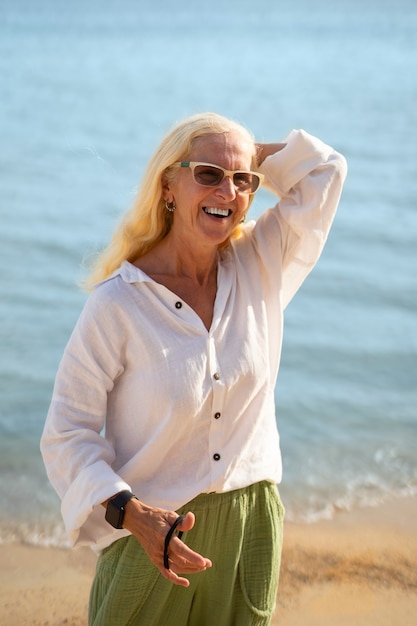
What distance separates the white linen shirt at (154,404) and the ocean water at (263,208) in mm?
373

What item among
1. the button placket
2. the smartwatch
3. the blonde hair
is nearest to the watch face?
the smartwatch

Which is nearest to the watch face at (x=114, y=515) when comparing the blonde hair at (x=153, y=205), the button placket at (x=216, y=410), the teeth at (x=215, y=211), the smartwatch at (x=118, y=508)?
the smartwatch at (x=118, y=508)

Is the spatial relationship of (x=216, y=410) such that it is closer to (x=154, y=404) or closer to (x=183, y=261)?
(x=154, y=404)

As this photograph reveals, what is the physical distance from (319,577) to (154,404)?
5.54 ft

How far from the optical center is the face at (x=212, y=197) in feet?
7.72

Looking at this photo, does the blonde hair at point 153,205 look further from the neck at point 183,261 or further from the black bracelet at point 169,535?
the black bracelet at point 169,535

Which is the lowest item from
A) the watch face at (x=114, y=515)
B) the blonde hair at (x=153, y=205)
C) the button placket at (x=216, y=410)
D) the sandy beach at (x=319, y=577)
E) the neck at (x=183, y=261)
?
the sandy beach at (x=319, y=577)

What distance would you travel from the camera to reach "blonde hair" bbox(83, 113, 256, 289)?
2363mm

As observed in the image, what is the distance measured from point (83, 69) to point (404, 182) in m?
11.1

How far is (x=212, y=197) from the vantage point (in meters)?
2.36

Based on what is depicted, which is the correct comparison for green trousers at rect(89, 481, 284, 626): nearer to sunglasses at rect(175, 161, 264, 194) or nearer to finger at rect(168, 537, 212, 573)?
finger at rect(168, 537, 212, 573)

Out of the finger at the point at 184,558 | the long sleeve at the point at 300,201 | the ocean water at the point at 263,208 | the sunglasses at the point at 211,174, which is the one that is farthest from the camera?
the ocean water at the point at 263,208

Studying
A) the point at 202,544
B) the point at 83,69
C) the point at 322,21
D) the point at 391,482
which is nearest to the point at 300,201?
the point at 202,544

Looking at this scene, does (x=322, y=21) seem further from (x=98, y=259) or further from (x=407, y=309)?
(x=98, y=259)
